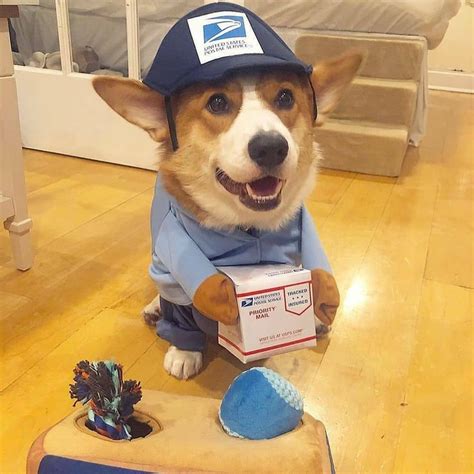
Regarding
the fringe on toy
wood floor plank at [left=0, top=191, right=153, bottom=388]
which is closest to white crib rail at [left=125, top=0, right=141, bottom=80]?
wood floor plank at [left=0, top=191, right=153, bottom=388]

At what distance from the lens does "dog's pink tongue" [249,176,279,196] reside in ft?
2.84

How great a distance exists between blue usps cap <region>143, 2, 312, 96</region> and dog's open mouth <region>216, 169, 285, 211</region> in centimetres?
15

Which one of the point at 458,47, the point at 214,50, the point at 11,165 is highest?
the point at 214,50

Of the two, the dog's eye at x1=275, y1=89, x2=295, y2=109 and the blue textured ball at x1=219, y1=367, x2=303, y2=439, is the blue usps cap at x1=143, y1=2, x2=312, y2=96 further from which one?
the blue textured ball at x1=219, y1=367, x2=303, y2=439

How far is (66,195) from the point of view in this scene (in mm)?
1792

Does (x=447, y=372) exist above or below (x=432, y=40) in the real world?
below

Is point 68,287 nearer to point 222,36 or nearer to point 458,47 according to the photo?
point 222,36

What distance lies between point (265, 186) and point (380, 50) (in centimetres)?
161

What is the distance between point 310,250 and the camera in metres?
0.95

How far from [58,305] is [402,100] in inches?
61.5

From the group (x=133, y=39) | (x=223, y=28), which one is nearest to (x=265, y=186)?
(x=223, y=28)

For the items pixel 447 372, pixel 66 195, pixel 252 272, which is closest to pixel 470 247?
pixel 447 372

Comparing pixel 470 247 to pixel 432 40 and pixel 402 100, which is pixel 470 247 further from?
pixel 432 40

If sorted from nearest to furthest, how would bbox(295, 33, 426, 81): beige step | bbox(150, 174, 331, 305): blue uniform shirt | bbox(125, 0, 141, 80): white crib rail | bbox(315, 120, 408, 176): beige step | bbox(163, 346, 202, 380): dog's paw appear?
bbox(150, 174, 331, 305): blue uniform shirt → bbox(163, 346, 202, 380): dog's paw → bbox(125, 0, 141, 80): white crib rail → bbox(315, 120, 408, 176): beige step → bbox(295, 33, 426, 81): beige step
